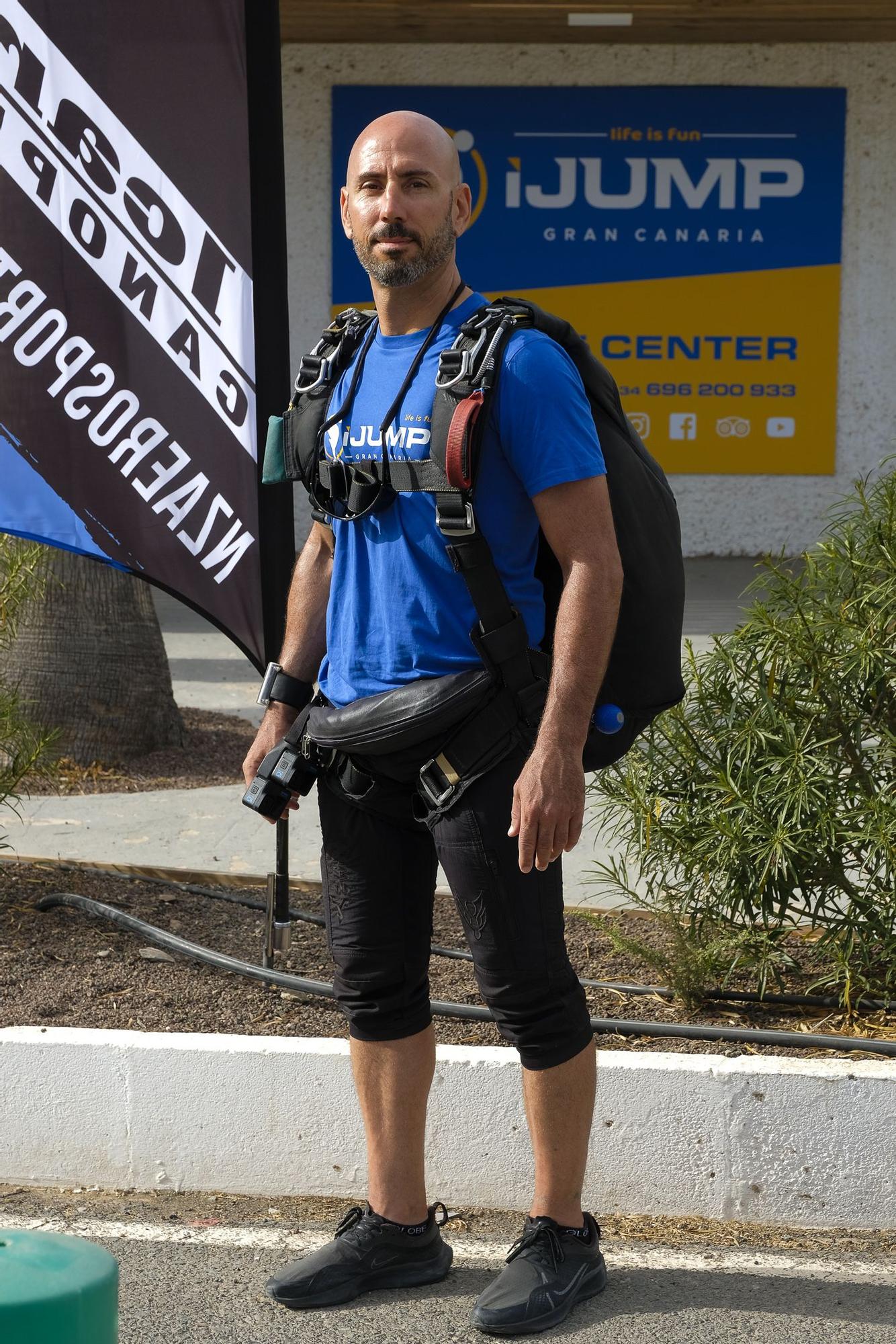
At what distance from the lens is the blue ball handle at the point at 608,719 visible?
2811mm

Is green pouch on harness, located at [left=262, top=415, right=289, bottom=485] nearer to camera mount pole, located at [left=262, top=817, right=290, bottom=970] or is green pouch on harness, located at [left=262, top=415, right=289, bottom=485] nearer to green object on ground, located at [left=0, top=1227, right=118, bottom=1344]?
camera mount pole, located at [left=262, top=817, right=290, bottom=970]

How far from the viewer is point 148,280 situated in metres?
3.93

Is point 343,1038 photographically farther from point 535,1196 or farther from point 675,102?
point 675,102

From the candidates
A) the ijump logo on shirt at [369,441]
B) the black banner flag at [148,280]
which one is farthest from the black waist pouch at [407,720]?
the black banner flag at [148,280]

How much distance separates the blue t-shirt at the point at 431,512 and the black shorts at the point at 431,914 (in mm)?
245

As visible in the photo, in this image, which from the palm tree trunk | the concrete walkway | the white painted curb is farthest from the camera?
the palm tree trunk

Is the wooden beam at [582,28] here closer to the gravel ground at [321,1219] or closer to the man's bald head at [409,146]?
the man's bald head at [409,146]

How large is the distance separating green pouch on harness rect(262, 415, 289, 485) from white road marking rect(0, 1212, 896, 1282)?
156 centimetres

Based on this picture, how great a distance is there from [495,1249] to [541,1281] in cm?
34

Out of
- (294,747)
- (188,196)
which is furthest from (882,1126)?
(188,196)

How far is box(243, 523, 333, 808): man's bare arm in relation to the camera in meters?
3.19

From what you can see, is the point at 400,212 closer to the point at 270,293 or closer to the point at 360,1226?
the point at 270,293

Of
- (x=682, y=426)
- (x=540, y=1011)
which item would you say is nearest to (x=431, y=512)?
(x=540, y=1011)

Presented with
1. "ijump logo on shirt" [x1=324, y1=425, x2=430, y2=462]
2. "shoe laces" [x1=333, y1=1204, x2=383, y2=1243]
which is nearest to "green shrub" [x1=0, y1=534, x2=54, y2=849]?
"shoe laces" [x1=333, y1=1204, x2=383, y2=1243]
